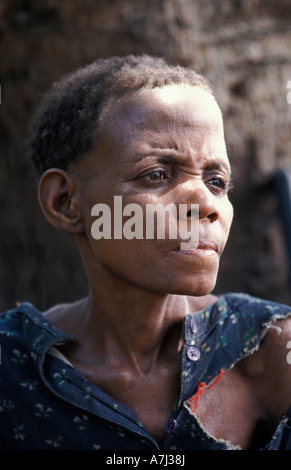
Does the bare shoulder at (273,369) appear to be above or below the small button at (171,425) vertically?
above

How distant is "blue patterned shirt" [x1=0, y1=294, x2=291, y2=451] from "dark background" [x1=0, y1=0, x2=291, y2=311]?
1271mm

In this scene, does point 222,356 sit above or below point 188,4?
below

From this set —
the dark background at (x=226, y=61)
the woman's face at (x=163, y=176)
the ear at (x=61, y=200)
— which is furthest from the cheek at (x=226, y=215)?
the dark background at (x=226, y=61)

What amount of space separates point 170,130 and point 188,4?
5.66 feet

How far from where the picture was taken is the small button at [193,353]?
71.9 inches

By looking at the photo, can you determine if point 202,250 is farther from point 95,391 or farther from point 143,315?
point 95,391

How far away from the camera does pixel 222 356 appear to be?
184 centimetres

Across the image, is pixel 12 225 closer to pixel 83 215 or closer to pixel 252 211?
pixel 252 211

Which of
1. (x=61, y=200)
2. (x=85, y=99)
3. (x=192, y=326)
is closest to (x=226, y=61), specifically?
(x=85, y=99)

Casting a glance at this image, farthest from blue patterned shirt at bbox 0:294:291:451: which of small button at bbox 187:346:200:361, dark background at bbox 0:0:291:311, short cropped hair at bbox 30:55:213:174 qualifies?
dark background at bbox 0:0:291:311

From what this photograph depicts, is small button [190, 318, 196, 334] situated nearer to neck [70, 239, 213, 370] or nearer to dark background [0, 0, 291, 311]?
neck [70, 239, 213, 370]

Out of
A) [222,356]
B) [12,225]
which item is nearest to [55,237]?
[12,225]

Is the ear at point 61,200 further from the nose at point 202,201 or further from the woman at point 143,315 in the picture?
the nose at point 202,201

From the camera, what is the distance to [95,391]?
177cm
